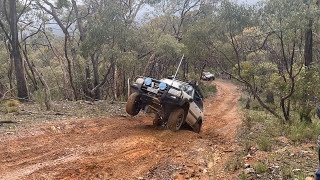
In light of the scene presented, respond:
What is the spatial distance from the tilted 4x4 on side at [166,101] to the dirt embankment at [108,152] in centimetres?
50

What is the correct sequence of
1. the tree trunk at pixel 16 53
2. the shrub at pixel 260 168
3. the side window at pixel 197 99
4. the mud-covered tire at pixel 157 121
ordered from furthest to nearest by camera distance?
the tree trunk at pixel 16 53
the side window at pixel 197 99
the mud-covered tire at pixel 157 121
the shrub at pixel 260 168

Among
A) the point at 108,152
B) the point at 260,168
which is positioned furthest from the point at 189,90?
the point at 260,168

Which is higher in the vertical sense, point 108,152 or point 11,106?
point 11,106

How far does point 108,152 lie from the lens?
868cm

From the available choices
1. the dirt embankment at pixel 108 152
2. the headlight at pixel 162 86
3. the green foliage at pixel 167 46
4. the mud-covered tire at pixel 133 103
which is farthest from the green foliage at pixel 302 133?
the green foliage at pixel 167 46

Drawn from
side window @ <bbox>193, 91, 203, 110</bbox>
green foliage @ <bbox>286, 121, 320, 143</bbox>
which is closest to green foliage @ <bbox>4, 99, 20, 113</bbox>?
side window @ <bbox>193, 91, 203, 110</bbox>

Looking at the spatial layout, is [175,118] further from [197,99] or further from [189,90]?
[197,99]

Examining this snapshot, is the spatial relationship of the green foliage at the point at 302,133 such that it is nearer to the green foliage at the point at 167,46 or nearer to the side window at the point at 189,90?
the side window at the point at 189,90

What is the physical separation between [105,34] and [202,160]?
40.3ft

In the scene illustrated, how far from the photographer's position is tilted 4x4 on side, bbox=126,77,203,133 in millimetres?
11374

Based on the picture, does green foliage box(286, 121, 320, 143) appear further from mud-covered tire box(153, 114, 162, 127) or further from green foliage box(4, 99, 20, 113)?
green foliage box(4, 99, 20, 113)

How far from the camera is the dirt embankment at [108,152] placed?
726 cm

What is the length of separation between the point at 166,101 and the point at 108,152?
316 centimetres

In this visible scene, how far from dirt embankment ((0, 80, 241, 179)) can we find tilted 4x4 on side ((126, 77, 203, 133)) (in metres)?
0.50
